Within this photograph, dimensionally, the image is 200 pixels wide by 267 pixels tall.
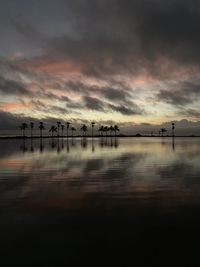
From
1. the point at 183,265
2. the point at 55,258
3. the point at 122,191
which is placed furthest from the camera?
the point at 122,191

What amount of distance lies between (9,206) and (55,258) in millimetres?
6949

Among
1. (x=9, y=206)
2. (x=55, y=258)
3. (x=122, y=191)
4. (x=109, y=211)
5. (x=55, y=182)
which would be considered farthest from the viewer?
(x=55, y=182)

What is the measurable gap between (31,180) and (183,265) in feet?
55.2

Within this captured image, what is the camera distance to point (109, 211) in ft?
45.4

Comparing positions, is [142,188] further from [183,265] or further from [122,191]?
[183,265]

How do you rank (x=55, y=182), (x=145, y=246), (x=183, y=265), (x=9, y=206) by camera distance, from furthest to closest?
1. (x=55, y=182)
2. (x=9, y=206)
3. (x=145, y=246)
4. (x=183, y=265)

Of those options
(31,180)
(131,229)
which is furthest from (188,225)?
(31,180)

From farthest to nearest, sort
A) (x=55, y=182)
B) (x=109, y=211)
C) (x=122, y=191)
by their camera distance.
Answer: (x=55, y=182), (x=122, y=191), (x=109, y=211)

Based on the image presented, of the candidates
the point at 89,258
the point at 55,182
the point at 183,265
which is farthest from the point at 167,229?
the point at 55,182

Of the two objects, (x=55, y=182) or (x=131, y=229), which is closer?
(x=131, y=229)

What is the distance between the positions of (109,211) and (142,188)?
6175 mm

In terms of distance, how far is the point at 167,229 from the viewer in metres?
11.1

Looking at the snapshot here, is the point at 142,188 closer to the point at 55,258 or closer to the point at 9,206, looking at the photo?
the point at 9,206

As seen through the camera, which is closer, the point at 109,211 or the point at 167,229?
the point at 167,229
